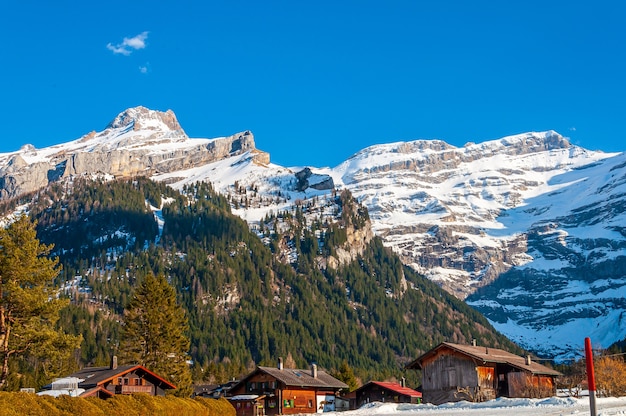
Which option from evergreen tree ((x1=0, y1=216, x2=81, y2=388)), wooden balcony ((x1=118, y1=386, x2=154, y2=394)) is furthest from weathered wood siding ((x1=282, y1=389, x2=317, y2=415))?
evergreen tree ((x1=0, y1=216, x2=81, y2=388))

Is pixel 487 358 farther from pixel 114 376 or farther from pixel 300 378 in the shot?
pixel 114 376

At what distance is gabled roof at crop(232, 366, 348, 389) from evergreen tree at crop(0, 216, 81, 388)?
1965 inches

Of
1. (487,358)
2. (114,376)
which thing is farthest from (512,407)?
(114,376)

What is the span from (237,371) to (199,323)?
5068cm

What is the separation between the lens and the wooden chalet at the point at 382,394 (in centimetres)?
9706

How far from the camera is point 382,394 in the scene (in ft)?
324

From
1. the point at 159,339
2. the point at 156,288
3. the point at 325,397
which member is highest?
the point at 156,288

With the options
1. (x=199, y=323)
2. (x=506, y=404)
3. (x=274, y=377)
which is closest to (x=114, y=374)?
(x=274, y=377)

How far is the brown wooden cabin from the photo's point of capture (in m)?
69.4

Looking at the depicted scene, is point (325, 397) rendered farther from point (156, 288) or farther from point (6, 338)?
point (6, 338)

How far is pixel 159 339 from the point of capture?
70.4m

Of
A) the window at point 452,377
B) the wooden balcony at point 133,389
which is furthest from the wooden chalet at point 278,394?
the wooden balcony at point 133,389

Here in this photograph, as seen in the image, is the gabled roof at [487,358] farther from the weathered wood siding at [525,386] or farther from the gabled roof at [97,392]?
the gabled roof at [97,392]

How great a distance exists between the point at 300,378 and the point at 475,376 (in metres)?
30.0
